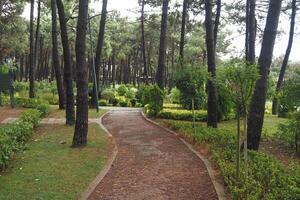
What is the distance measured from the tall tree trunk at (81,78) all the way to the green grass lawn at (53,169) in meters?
0.39

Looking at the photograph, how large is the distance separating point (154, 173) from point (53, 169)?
7.44 ft

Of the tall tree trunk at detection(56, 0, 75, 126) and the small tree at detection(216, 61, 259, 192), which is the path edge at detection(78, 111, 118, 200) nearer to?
the small tree at detection(216, 61, 259, 192)

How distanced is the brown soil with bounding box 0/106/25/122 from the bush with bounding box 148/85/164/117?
5878 mm

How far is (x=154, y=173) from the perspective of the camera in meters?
10.1

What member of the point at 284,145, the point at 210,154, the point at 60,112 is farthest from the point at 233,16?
the point at 210,154

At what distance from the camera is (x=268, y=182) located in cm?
809

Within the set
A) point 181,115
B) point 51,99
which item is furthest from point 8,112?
point 51,99

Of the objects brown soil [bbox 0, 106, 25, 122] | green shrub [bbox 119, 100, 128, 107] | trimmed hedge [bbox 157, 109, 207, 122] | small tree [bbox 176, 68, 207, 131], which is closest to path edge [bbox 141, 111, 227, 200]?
small tree [bbox 176, 68, 207, 131]

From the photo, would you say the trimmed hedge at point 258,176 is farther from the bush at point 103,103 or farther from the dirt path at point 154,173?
the bush at point 103,103

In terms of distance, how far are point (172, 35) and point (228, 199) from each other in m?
40.8

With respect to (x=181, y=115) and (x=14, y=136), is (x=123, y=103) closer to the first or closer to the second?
(x=181, y=115)

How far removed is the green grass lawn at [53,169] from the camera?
8438 mm

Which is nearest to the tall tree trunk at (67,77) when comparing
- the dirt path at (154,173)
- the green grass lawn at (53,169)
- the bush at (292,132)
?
the green grass lawn at (53,169)

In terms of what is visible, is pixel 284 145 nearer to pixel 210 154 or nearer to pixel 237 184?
pixel 210 154
